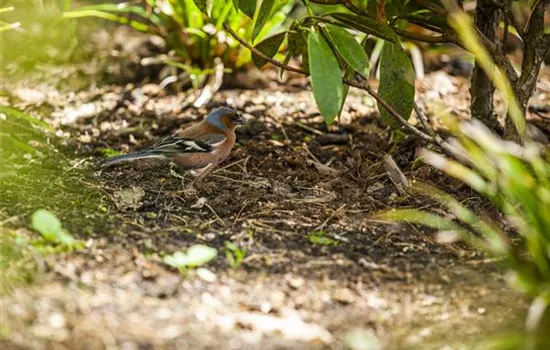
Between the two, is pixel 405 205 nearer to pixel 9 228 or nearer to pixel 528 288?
pixel 528 288

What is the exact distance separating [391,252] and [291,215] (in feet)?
1.84

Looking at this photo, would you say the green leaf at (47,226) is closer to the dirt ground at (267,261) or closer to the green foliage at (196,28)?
the dirt ground at (267,261)

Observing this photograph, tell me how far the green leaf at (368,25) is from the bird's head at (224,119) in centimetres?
112

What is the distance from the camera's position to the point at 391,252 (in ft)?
11.7

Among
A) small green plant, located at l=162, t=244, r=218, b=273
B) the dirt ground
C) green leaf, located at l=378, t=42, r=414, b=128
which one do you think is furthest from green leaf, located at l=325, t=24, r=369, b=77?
small green plant, located at l=162, t=244, r=218, b=273

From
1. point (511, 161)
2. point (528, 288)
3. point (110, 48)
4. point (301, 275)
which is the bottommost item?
point (110, 48)

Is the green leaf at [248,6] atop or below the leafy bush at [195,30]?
atop

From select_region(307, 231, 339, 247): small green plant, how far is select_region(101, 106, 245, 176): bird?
3.26 ft

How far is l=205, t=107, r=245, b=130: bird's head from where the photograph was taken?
15.4 feet

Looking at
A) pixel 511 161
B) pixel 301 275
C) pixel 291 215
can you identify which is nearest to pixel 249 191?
pixel 291 215

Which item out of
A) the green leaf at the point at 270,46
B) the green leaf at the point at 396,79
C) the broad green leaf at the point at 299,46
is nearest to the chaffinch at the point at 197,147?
the green leaf at the point at 270,46

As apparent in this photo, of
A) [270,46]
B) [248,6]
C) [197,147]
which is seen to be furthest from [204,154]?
[248,6]

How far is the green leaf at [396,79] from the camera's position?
402 cm

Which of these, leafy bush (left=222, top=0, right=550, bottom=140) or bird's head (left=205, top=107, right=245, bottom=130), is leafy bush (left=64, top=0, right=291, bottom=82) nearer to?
bird's head (left=205, top=107, right=245, bottom=130)
